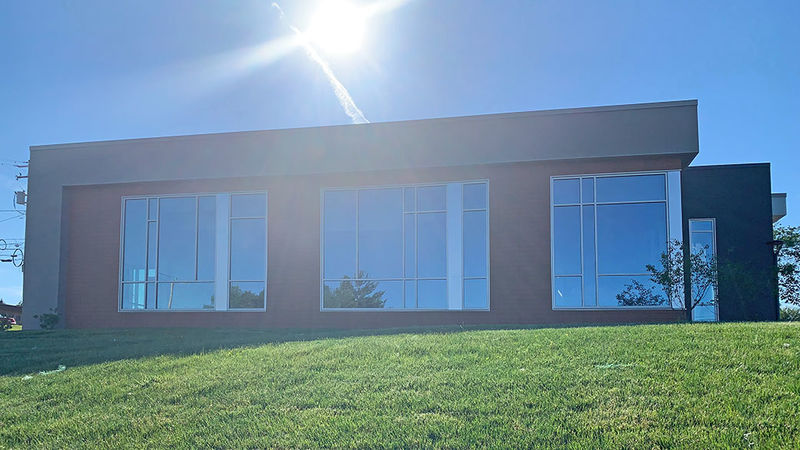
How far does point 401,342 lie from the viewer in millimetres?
10344

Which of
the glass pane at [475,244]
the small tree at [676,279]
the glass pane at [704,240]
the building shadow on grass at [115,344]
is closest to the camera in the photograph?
the building shadow on grass at [115,344]

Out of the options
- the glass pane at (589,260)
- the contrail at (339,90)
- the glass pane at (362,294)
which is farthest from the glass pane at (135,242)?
the glass pane at (589,260)

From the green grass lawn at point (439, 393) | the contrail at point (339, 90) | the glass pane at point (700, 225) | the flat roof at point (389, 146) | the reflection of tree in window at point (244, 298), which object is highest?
the contrail at point (339, 90)

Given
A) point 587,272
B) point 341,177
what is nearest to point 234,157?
point 341,177

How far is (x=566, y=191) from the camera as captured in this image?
16.9m

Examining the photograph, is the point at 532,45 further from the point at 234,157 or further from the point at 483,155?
the point at 234,157

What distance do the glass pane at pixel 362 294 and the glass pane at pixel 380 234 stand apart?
0.24 meters

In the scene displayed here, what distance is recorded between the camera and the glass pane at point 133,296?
1927 cm

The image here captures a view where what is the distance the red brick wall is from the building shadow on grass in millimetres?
3217

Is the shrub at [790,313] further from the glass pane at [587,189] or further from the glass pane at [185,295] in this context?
the glass pane at [185,295]

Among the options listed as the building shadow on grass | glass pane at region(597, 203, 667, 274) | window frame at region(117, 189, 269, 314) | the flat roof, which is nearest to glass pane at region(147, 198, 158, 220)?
window frame at region(117, 189, 269, 314)

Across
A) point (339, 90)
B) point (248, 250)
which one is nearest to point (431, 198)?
point (339, 90)

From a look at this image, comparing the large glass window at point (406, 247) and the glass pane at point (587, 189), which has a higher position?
the glass pane at point (587, 189)

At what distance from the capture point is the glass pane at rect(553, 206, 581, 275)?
1661 cm
